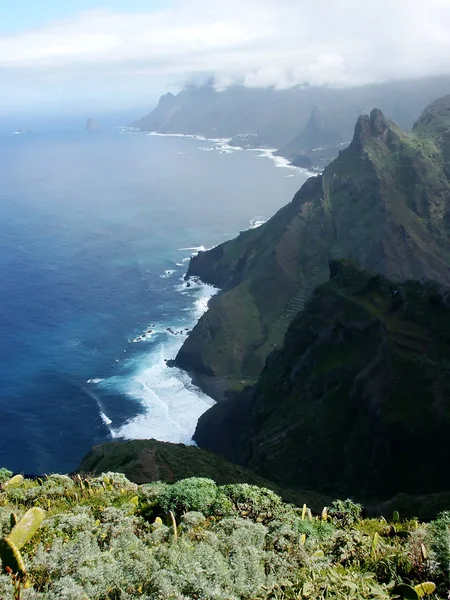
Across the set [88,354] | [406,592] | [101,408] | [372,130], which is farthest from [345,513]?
[372,130]

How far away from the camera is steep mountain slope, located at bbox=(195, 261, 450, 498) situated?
5934 centimetres

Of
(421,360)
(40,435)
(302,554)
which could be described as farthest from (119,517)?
(40,435)

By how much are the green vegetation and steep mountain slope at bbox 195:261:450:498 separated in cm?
2890

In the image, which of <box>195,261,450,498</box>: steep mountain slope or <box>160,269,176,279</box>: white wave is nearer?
<box>195,261,450,498</box>: steep mountain slope

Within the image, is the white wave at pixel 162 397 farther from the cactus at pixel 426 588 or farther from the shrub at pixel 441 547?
the cactus at pixel 426 588

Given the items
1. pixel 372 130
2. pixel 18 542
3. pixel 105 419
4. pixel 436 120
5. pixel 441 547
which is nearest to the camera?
pixel 441 547

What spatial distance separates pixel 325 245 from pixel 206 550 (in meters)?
120

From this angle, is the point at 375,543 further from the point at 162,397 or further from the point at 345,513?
the point at 162,397

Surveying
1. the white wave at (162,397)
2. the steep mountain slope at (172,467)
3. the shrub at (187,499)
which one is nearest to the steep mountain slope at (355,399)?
the steep mountain slope at (172,467)

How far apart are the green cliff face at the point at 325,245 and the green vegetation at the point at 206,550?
77.4 metres

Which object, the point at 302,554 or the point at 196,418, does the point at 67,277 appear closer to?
the point at 196,418

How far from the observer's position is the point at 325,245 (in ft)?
454

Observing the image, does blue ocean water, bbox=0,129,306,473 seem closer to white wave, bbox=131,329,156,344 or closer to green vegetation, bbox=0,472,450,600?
white wave, bbox=131,329,156,344

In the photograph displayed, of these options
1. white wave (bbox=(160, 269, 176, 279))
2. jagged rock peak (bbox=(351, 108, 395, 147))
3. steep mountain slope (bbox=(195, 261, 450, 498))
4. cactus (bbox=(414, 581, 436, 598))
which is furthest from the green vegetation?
white wave (bbox=(160, 269, 176, 279))
